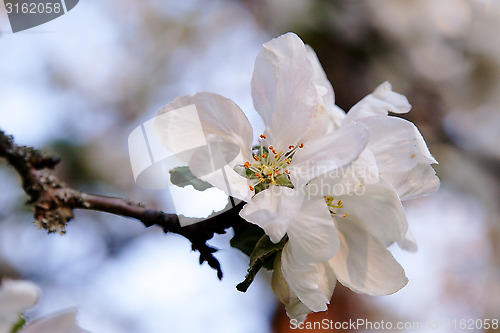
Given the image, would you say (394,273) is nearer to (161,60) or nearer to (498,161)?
(498,161)

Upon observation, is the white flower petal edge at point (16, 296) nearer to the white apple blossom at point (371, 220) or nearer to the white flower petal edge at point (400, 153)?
the white apple blossom at point (371, 220)

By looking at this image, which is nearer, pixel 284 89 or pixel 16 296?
pixel 16 296

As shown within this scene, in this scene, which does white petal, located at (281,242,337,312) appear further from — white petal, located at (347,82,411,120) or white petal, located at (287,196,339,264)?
white petal, located at (347,82,411,120)

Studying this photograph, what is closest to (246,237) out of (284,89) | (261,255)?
(261,255)

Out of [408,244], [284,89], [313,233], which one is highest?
[284,89]

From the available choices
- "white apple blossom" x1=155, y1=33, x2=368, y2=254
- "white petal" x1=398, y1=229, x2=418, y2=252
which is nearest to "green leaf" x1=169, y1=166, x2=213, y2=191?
"white apple blossom" x1=155, y1=33, x2=368, y2=254

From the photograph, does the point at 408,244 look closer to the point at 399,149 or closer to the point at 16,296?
the point at 399,149
